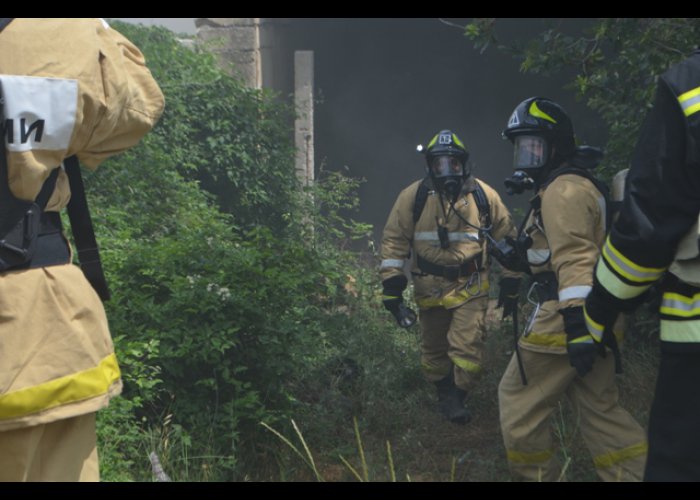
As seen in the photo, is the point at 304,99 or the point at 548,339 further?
the point at 304,99

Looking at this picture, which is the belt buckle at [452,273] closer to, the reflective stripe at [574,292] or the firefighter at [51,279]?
the reflective stripe at [574,292]

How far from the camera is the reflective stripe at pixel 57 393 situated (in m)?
2.24

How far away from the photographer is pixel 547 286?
430 cm

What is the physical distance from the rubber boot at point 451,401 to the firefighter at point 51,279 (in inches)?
157

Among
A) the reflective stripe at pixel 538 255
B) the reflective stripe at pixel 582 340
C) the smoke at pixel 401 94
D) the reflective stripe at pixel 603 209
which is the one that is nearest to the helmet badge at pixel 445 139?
the reflective stripe at pixel 538 255

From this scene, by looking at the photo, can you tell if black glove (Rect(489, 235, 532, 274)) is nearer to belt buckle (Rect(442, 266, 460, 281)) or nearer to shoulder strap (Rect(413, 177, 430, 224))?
belt buckle (Rect(442, 266, 460, 281))

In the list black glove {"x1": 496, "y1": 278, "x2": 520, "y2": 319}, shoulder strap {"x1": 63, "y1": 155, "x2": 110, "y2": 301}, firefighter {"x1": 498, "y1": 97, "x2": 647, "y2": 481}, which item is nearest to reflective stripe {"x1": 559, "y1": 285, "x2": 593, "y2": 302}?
firefighter {"x1": 498, "y1": 97, "x2": 647, "y2": 481}

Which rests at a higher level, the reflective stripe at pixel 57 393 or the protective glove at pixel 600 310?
the protective glove at pixel 600 310

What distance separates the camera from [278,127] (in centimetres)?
973

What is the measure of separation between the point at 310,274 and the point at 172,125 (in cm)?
398

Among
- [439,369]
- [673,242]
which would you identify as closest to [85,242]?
[673,242]

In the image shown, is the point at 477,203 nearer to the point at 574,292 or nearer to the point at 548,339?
the point at 548,339

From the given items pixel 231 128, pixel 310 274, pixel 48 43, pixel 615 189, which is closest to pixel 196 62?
pixel 231 128

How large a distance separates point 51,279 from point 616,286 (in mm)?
1553
